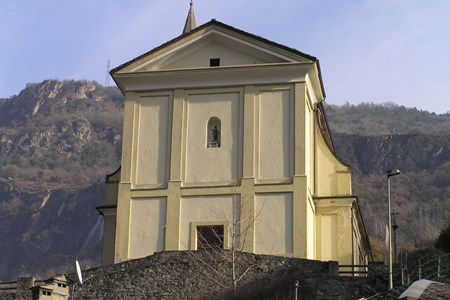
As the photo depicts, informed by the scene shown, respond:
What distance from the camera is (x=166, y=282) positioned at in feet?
124

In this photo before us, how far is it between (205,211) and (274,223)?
2.87 m

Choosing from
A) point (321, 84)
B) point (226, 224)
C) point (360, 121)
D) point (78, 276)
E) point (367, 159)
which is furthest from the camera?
point (360, 121)

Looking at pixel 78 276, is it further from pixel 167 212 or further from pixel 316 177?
pixel 316 177

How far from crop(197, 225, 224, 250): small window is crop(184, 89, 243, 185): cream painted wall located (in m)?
1.87

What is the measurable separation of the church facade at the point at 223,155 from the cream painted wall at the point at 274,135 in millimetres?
41

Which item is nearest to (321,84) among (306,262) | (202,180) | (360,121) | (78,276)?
(202,180)

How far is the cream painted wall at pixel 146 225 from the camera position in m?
42.1

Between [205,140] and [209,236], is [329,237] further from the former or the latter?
[205,140]

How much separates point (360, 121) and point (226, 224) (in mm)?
160255

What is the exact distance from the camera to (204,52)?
145 feet

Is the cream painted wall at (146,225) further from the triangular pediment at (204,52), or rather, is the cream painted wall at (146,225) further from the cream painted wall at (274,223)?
the triangular pediment at (204,52)

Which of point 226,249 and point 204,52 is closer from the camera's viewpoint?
point 226,249

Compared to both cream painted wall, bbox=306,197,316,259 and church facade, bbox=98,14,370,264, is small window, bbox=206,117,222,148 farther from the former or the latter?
cream painted wall, bbox=306,197,316,259

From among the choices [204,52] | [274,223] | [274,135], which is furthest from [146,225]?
[204,52]
